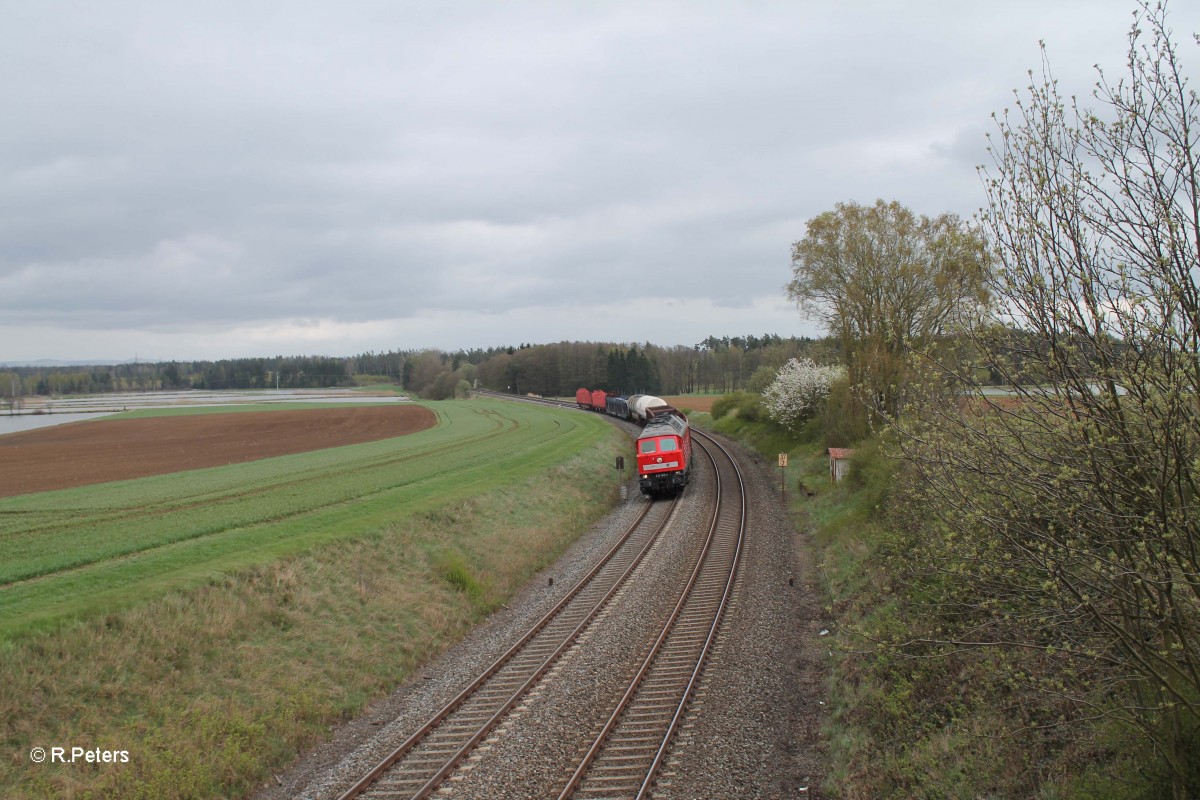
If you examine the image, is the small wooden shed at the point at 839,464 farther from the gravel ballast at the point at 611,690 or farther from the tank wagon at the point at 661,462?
the gravel ballast at the point at 611,690

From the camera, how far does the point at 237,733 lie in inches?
441

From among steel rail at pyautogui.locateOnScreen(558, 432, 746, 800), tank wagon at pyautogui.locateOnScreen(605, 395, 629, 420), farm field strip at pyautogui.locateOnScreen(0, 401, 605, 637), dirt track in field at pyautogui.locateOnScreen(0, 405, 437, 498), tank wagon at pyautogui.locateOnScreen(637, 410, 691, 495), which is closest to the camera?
steel rail at pyautogui.locateOnScreen(558, 432, 746, 800)

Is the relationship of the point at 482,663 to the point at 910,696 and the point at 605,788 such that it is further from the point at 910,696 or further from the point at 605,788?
the point at 910,696

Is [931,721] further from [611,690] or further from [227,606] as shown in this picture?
[227,606]

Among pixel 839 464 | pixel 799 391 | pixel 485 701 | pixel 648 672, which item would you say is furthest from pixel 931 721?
pixel 799 391

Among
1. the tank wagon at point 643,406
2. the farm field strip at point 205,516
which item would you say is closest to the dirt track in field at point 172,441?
the farm field strip at point 205,516

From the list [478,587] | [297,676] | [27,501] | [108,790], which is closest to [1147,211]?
[108,790]

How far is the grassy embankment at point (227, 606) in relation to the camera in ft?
34.0

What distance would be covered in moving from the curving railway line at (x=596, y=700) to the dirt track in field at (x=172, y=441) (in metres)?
28.2

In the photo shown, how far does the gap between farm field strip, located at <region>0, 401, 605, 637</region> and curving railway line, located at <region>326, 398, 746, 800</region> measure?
6.23 metres

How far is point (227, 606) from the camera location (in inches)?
551

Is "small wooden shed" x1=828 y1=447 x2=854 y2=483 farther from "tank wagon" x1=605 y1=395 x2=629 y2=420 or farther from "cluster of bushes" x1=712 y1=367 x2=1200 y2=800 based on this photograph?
"tank wagon" x1=605 y1=395 x2=629 y2=420

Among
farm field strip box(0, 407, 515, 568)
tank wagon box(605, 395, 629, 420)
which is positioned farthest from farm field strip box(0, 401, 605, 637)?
tank wagon box(605, 395, 629, 420)

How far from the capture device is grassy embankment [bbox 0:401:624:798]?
34.0ft
